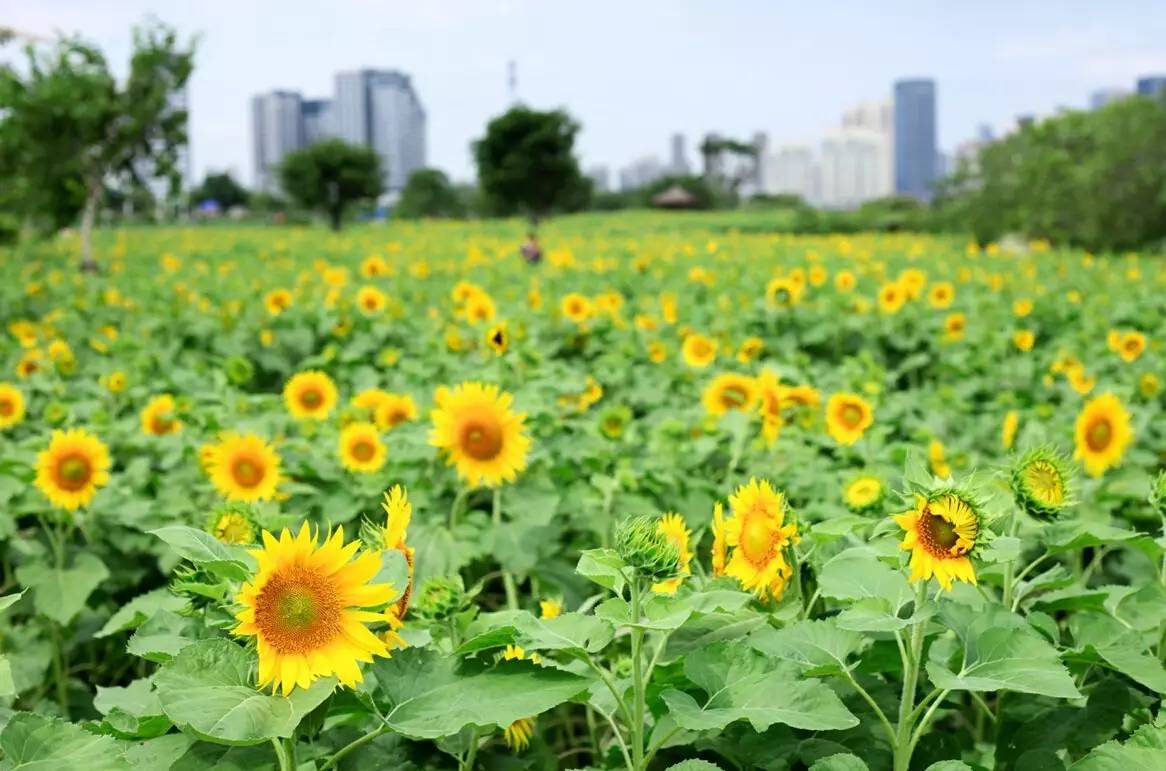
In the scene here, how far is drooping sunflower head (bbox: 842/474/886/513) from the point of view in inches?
66.9

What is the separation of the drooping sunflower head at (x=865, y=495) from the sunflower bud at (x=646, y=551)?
2.41 feet

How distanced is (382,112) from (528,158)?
168 feet

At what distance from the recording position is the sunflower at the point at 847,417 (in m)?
2.73

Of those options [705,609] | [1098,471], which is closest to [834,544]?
[705,609]

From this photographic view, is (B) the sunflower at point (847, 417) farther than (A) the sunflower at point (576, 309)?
No

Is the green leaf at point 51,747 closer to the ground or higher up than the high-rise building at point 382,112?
closer to the ground

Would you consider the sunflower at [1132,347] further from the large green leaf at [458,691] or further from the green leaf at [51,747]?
the green leaf at [51,747]

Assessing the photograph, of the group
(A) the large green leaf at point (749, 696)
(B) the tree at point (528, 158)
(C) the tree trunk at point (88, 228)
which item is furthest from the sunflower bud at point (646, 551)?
(B) the tree at point (528, 158)

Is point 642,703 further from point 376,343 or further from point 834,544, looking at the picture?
point 376,343

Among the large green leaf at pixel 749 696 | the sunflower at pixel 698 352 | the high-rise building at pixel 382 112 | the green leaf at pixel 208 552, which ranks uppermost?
the high-rise building at pixel 382 112

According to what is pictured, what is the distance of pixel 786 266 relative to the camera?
363 inches

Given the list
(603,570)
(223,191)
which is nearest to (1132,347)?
(603,570)

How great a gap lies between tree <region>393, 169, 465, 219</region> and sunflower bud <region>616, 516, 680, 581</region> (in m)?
52.6

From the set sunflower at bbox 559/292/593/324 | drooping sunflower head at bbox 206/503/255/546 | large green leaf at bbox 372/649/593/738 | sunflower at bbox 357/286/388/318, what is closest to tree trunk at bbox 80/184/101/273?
sunflower at bbox 357/286/388/318
